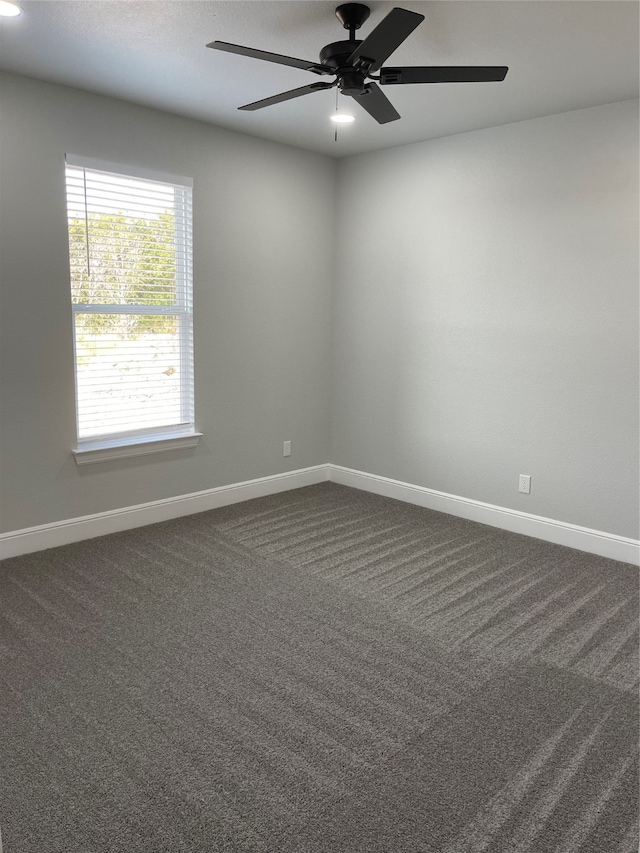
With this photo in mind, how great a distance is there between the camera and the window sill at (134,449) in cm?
383

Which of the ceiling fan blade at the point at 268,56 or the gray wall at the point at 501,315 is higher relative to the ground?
the ceiling fan blade at the point at 268,56

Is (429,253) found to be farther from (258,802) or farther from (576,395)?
(258,802)

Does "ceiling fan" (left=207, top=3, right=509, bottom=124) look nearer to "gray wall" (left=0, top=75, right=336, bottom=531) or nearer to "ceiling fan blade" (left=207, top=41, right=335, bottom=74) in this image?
"ceiling fan blade" (left=207, top=41, right=335, bottom=74)

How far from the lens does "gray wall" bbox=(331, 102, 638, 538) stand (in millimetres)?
3670

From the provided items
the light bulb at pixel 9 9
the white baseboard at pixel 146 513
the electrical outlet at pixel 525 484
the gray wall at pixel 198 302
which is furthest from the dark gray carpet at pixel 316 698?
the light bulb at pixel 9 9

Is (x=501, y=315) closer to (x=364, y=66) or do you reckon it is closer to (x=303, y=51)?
(x=303, y=51)

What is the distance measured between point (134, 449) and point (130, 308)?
869mm

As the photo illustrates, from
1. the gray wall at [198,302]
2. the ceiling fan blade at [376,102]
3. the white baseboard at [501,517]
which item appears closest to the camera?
the ceiling fan blade at [376,102]

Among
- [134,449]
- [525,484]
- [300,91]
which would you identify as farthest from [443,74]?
[134,449]

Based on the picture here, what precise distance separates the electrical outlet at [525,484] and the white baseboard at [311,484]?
161mm

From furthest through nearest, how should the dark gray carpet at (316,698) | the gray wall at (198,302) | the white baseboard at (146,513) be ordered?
the white baseboard at (146,513), the gray wall at (198,302), the dark gray carpet at (316,698)

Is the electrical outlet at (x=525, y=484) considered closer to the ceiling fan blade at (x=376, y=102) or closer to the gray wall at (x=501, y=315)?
the gray wall at (x=501, y=315)

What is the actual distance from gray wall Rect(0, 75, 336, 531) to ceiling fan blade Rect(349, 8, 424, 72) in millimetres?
1927

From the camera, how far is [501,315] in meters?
4.17
